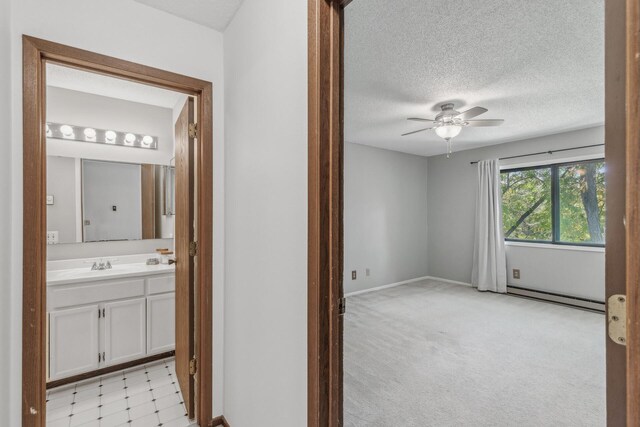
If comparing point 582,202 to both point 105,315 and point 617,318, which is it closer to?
point 617,318

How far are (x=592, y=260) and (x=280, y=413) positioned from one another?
457cm

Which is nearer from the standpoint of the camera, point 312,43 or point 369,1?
point 312,43

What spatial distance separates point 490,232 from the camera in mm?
4777

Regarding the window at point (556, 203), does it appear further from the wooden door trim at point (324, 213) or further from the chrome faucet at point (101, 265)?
the chrome faucet at point (101, 265)

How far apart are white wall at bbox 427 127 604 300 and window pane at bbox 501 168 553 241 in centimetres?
25

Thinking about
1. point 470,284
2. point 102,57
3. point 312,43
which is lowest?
point 470,284

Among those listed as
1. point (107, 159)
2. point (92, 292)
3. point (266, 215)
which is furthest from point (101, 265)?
point (266, 215)

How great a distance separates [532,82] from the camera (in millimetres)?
2559

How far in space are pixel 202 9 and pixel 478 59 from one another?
193cm

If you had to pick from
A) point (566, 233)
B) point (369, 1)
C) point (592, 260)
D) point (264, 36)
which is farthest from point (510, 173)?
point (264, 36)

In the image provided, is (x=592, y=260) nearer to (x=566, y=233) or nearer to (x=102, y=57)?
(x=566, y=233)

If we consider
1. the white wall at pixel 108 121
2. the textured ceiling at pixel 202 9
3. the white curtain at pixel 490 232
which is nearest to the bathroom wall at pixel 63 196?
the white wall at pixel 108 121

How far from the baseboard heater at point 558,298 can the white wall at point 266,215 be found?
4558mm

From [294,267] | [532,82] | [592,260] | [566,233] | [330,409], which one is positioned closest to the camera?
[330,409]
